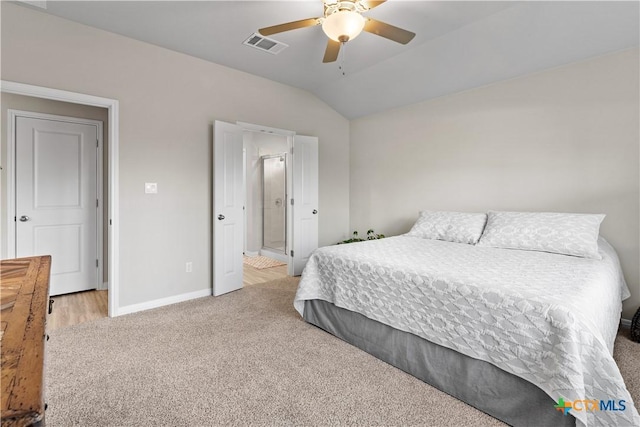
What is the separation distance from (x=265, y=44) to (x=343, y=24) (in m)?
1.45

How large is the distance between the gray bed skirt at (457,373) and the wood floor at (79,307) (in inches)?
85.0

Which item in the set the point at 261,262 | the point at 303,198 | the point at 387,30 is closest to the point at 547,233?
the point at 387,30

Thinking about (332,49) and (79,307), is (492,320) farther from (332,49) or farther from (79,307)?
(79,307)

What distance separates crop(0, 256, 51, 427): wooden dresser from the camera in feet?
1.54

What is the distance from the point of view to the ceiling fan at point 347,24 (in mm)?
2012

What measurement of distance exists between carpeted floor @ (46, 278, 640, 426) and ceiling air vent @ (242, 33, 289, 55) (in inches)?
103

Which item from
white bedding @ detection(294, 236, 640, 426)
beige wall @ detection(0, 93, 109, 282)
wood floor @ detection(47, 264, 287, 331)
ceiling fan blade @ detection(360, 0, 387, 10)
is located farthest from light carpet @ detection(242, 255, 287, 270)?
ceiling fan blade @ detection(360, 0, 387, 10)

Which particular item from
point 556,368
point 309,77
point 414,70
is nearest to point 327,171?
point 309,77

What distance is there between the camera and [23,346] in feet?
2.16

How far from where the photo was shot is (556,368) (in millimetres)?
1386

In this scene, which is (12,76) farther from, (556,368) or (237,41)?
(556,368)

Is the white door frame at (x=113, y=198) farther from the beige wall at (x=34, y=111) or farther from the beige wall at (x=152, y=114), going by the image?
the beige wall at (x=34, y=111)

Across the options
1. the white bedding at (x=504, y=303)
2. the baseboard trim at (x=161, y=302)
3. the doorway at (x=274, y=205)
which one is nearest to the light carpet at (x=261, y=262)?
the doorway at (x=274, y=205)

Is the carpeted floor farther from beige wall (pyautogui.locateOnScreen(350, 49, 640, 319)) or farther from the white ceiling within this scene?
the white ceiling
